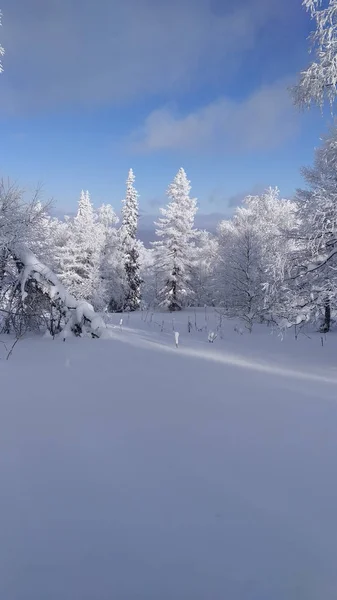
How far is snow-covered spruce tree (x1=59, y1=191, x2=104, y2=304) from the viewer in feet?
83.2

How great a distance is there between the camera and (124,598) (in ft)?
5.23

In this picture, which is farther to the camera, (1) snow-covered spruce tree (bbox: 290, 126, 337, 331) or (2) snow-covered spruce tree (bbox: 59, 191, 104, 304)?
(2) snow-covered spruce tree (bbox: 59, 191, 104, 304)

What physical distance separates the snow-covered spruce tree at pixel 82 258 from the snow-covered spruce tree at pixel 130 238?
8.98ft

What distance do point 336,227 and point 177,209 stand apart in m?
21.2

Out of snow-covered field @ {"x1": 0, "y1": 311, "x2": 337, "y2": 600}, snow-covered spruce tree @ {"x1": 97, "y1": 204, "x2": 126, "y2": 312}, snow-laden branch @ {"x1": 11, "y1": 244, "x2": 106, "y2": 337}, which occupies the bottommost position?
snow-covered field @ {"x1": 0, "y1": 311, "x2": 337, "y2": 600}

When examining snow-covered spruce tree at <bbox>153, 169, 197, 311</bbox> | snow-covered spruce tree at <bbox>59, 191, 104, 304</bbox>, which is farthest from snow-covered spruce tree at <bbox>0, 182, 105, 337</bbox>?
snow-covered spruce tree at <bbox>153, 169, 197, 311</bbox>

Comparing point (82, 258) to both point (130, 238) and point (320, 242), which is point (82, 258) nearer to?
point (130, 238)

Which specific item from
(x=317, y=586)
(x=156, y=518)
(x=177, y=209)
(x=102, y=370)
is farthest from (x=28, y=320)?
(x=177, y=209)

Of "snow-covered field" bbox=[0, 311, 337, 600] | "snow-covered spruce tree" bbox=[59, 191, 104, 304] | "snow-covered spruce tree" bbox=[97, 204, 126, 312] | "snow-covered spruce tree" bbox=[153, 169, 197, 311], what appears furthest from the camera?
"snow-covered spruce tree" bbox=[97, 204, 126, 312]

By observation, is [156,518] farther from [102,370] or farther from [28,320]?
[28,320]

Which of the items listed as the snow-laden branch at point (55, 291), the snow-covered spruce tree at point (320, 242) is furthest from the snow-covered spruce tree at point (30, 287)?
the snow-covered spruce tree at point (320, 242)

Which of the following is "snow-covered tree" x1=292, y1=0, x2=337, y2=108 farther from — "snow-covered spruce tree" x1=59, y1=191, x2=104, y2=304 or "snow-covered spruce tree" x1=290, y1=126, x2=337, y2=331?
"snow-covered spruce tree" x1=59, y1=191, x2=104, y2=304

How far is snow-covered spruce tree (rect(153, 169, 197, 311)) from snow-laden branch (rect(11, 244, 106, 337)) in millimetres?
17837

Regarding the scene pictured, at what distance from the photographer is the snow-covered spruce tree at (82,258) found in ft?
83.2
